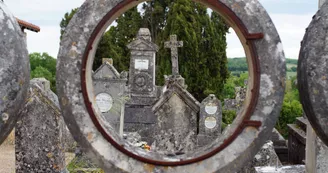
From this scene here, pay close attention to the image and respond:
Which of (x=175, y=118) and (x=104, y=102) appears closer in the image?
(x=104, y=102)

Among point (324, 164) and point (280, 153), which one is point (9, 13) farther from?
point (280, 153)

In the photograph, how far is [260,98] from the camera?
10.4 feet

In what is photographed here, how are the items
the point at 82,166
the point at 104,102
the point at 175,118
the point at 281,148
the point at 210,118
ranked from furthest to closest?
the point at 210,118
the point at 281,148
the point at 175,118
the point at 104,102
the point at 82,166

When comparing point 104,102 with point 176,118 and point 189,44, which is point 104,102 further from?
point 189,44

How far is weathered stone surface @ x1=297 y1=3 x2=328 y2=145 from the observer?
3045mm

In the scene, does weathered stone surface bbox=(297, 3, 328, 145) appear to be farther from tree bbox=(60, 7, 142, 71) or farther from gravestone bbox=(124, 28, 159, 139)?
tree bbox=(60, 7, 142, 71)

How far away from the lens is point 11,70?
304 centimetres

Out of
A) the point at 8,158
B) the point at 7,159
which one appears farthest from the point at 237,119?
the point at 8,158

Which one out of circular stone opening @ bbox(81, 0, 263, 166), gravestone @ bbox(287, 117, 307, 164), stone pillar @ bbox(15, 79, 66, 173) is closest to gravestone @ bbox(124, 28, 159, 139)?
gravestone @ bbox(287, 117, 307, 164)

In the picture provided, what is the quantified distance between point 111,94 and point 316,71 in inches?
288

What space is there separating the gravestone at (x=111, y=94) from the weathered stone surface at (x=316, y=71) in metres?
6.90

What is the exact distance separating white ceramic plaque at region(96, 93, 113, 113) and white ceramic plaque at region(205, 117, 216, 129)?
143 inches

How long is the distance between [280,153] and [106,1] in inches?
358

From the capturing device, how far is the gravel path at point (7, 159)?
37.6 feet
